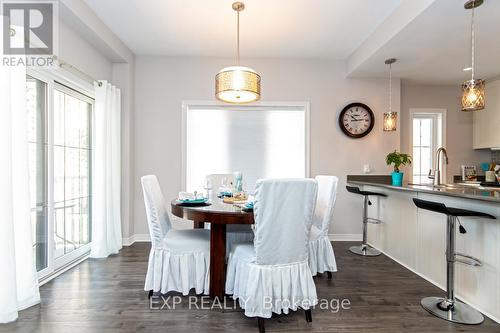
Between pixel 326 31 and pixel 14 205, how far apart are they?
344 centimetres

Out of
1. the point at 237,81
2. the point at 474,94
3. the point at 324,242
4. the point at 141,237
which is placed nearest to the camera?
the point at 474,94

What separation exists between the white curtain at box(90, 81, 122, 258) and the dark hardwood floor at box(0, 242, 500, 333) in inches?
20.9

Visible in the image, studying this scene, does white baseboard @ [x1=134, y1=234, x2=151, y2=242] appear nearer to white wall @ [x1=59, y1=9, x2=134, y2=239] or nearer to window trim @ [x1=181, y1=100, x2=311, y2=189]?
white wall @ [x1=59, y1=9, x2=134, y2=239]

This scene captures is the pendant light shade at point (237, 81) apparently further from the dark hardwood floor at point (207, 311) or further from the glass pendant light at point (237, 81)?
the dark hardwood floor at point (207, 311)

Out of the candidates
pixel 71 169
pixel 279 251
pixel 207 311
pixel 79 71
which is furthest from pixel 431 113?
pixel 71 169

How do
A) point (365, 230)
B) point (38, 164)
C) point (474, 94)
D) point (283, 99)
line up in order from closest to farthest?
1. point (474, 94)
2. point (38, 164)
3. point (365, 230)
4. point (283, 99)

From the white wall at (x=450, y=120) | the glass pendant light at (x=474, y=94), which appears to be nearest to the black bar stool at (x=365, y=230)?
the glass pendant light at (x=474, y=94)

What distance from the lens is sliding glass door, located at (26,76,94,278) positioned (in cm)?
262

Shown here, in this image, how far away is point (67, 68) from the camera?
2812 mm

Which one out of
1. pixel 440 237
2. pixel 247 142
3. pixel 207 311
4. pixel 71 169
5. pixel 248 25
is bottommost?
pixel 207 311

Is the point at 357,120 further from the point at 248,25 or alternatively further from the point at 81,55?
the point at 81,55

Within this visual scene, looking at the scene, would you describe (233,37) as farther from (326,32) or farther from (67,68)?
(67,68)

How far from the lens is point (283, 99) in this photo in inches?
165

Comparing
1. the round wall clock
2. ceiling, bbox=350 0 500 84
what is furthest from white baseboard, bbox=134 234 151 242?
ceiling, bbox=350 0 500 84
